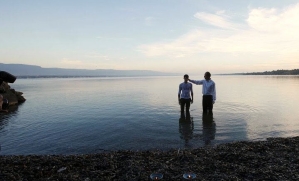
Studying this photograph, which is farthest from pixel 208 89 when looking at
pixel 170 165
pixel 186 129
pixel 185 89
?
pixel 170 165

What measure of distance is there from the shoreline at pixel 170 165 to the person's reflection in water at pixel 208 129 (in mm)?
2909

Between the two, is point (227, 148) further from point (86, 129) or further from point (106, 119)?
point (106, 119)

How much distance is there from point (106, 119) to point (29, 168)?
1076 centimetres

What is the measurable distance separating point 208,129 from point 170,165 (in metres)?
7.31

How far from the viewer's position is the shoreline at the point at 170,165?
6.47 metres

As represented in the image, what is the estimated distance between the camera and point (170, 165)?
24.0 feet

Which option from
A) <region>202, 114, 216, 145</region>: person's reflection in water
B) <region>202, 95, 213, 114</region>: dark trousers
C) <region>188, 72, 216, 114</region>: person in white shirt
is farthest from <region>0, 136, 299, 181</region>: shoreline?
<region>202, 95, 213, 114</region>: dark trousers

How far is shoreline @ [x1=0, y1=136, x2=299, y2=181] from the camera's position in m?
6.47

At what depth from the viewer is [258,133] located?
12.9 meters

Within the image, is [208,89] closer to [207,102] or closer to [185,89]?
[207,102]

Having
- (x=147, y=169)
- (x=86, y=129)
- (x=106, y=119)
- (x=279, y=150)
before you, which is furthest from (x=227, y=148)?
(x=106, y=119)

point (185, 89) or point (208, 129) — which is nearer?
point (208, 129)

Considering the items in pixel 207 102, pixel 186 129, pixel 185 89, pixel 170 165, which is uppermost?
pixel 185 89

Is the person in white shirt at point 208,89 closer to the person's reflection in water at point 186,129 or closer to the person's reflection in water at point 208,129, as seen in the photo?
the person's reflection in water at point 208,129
